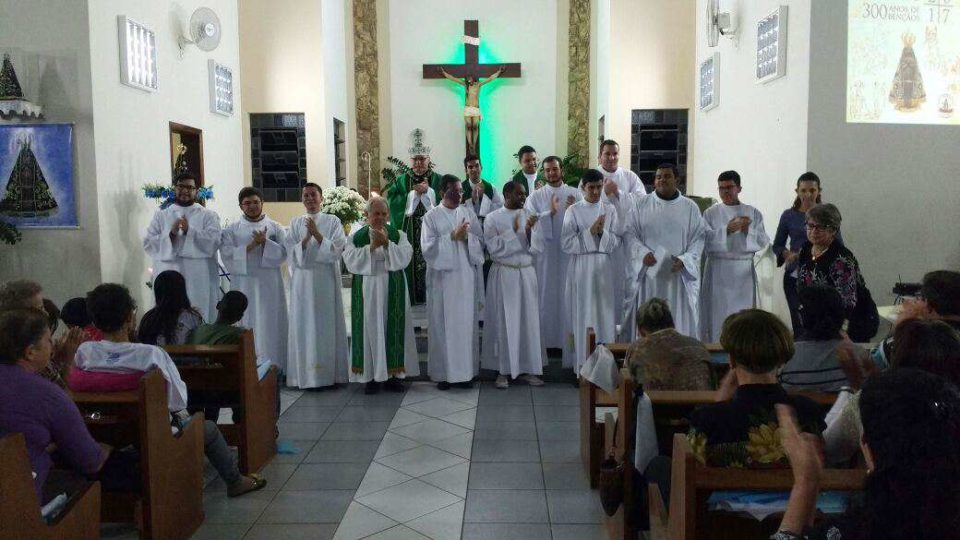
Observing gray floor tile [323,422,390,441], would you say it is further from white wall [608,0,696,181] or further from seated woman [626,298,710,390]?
white wall [608,0,696,181]

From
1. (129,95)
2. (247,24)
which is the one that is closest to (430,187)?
(129,95)

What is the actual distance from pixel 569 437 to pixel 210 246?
3.64m

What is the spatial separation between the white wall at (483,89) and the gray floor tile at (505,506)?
1069 cm

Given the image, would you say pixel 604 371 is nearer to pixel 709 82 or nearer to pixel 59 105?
pixel 59 105

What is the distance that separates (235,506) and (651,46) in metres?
10.1

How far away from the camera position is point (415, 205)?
27.3 ft

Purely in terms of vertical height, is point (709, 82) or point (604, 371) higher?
point (709, 82)

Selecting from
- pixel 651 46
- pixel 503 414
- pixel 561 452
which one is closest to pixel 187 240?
pixel 503 414

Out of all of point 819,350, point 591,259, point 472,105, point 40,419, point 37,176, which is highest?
point 472,105

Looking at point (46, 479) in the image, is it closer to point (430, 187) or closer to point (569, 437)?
point (569, 437)

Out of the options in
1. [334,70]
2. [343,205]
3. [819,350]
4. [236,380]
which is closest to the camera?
[819,350]

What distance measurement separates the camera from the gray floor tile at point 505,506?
4008 mm

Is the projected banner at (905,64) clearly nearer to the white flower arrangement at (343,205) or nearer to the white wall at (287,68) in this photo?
the white flower arrangement at (343,205)

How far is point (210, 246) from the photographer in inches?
276
